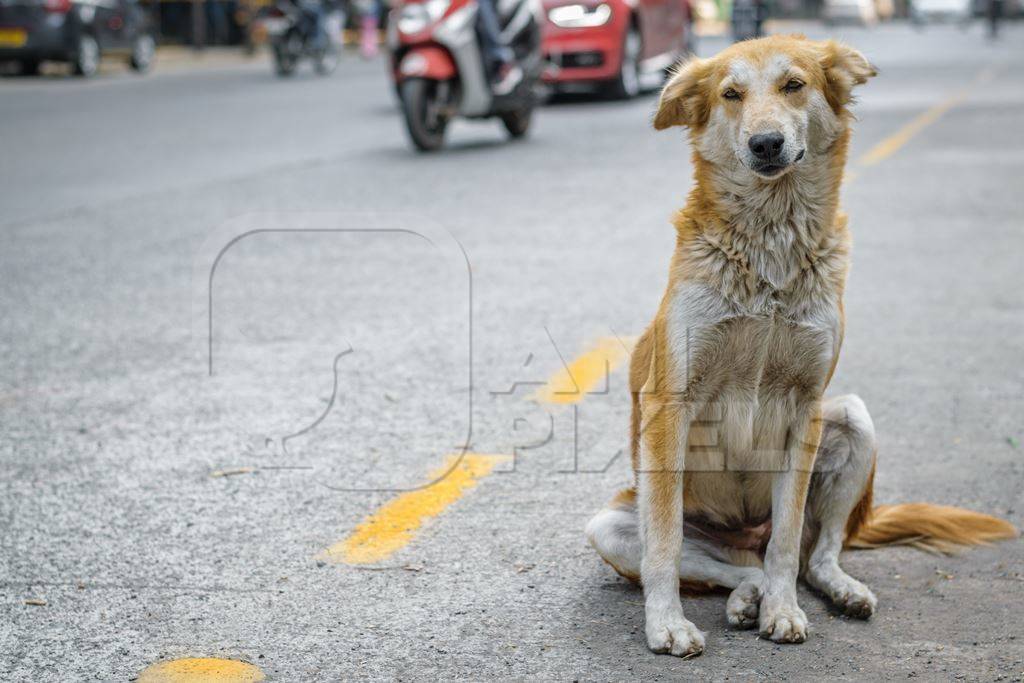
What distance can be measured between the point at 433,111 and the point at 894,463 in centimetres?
933

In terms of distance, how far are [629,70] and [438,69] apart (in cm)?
626

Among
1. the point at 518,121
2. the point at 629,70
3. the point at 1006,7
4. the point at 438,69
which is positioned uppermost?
the point at 438,69

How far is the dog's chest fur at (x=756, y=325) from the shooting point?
11.0ft

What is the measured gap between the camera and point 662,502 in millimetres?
3357

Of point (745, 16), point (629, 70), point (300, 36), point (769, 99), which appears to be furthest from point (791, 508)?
point (300, 36)

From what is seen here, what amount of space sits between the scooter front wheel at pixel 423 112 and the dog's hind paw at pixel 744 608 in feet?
32.5

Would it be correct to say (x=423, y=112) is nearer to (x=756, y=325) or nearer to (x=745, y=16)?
(x=745, y=16)

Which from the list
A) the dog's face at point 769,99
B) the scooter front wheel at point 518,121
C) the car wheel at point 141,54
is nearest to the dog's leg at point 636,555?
the dog's face at point 769,99

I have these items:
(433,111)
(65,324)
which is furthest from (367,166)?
(65,324)

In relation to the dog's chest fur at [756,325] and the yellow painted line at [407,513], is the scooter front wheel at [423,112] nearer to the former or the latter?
the yellow painted line at [407,513]

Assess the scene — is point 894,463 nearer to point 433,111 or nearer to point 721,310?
point 721,310

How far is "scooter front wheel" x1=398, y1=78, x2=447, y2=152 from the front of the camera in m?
12.9

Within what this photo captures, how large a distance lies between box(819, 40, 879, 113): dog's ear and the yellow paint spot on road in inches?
74.1

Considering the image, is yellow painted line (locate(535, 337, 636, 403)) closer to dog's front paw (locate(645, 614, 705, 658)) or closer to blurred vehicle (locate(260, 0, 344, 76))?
dog's front paw (locate(645, 614, 705, 658))
